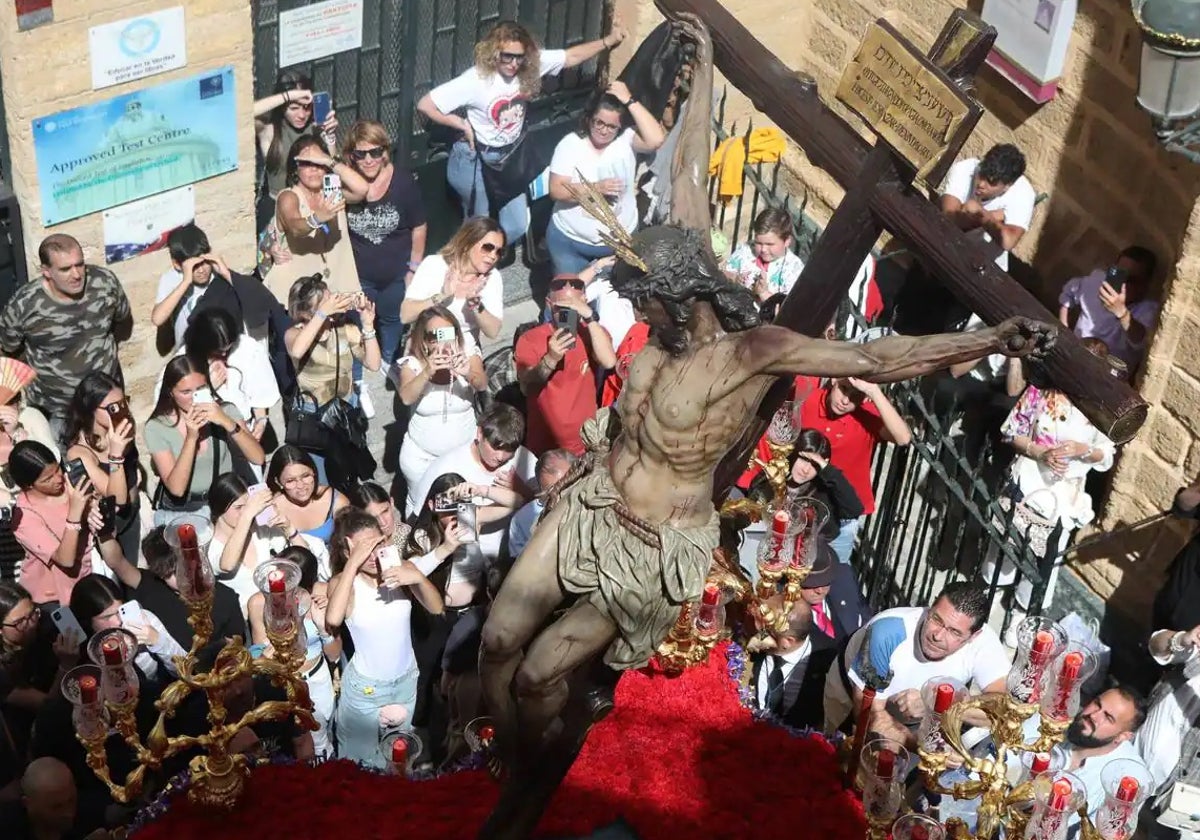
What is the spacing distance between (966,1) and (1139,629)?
4220mm

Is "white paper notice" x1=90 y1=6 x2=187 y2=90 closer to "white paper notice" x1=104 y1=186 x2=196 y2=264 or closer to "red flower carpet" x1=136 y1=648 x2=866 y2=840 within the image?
"white paper notice" x1=104 y1=186 x2=196 y2=264

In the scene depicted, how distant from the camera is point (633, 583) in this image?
7324 millimetres

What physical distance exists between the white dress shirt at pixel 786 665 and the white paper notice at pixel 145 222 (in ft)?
14.7

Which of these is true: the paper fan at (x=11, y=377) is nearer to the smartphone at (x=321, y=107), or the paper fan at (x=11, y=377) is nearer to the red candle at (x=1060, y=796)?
the smartphone at (x=321, y=107)

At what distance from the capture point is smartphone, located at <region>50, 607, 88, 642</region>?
30.7 feet

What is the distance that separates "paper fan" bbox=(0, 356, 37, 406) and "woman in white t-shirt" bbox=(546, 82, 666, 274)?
322 centimetres

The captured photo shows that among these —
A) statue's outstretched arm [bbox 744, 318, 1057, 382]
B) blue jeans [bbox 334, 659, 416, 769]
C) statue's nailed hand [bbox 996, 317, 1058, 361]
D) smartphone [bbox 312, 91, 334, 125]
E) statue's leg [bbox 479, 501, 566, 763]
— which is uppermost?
statue's nailed hand [bbox 996, 317, 1058, 361]

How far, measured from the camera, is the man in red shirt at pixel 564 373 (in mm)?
10953

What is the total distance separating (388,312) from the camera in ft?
41.0

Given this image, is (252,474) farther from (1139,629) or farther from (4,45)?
(1139,629)

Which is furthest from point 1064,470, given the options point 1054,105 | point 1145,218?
point 1054,105

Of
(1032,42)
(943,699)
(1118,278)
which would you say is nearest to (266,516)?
(943,699)

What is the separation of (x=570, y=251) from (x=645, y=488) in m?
5.52

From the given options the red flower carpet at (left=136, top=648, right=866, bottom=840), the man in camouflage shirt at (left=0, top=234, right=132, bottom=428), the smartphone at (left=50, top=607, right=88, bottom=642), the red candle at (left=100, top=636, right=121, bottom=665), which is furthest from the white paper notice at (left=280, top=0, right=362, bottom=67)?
the red candle at (left=100, top=636, right=121, bottom=665)
